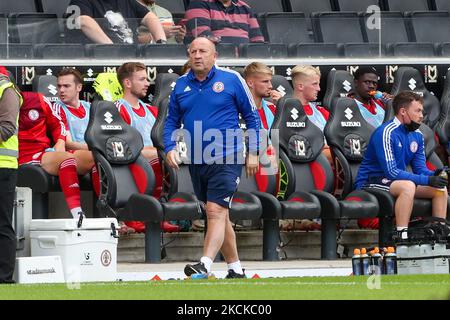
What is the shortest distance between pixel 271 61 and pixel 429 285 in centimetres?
590

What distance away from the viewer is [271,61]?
1564cm

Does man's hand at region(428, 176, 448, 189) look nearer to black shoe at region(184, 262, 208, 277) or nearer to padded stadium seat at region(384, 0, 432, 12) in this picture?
black shoe at region(184, 262, 208, 277)

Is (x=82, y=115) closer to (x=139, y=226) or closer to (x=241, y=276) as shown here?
(x=139, y=226)

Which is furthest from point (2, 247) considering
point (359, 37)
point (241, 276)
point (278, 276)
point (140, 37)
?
point (359, 37)

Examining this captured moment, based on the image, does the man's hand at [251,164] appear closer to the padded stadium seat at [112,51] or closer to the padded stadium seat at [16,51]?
the padded stadium seat at [112,51]

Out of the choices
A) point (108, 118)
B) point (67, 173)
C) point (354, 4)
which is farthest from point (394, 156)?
point (354, 4)

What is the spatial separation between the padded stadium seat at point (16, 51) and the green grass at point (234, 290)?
451 centimetres

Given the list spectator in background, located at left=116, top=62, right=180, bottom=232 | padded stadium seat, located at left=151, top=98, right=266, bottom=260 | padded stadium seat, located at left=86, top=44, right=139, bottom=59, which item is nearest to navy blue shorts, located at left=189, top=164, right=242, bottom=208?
padded stadium seat, located at left=151, top=98, right=266, bottom=260

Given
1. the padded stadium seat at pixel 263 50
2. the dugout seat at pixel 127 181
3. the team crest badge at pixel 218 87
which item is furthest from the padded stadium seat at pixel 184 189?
the team crest badge at pixel 218 87

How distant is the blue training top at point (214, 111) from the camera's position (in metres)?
11.6

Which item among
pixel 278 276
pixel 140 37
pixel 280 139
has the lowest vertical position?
pixel 278 276

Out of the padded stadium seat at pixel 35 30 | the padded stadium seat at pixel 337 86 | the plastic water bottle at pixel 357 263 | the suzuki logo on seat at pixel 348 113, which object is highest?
the padded stadium seat at pixel 35 30

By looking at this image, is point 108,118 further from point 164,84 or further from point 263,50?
point 263,50

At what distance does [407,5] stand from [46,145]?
6620 millimetres
